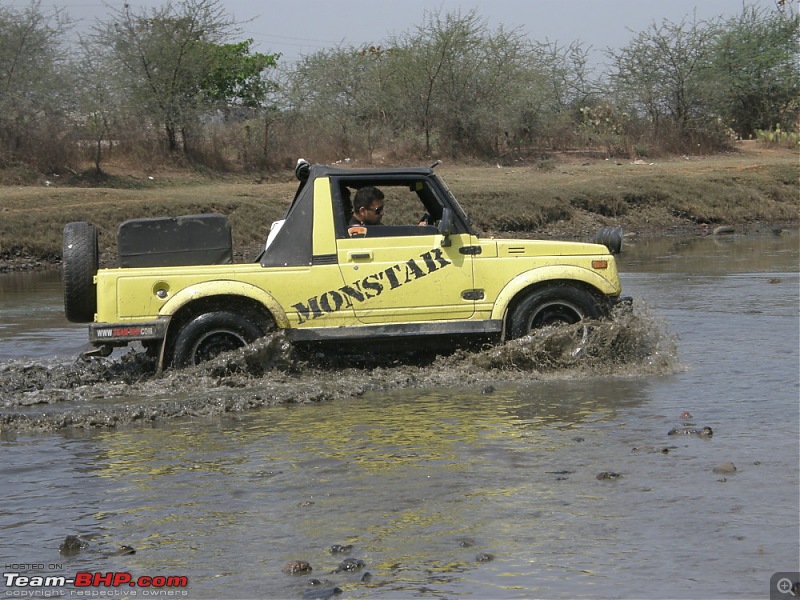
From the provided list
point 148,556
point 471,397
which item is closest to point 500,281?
point 471,397

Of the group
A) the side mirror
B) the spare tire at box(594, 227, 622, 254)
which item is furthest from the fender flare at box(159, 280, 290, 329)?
the spare tire at box(594, 227, 622, 254)

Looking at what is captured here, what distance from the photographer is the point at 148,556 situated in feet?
17.8

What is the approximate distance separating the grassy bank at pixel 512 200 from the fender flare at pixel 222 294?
12.1 meters

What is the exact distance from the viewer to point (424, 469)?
682cm

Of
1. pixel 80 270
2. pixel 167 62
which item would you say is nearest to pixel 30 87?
pixel 167 62

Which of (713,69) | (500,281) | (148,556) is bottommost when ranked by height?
(148,556)

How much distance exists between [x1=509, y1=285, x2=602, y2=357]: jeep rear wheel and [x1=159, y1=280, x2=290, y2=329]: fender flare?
6.54 feet

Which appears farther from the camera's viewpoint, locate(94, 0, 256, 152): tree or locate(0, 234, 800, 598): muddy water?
locate(94, 0, 256, 152): tree

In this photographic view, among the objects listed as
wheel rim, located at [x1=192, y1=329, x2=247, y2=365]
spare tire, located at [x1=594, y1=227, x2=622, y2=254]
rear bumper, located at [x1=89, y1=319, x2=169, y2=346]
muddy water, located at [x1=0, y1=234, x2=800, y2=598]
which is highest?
spare tire, located at [x1=594, y1=227, x2=622, y2=254]

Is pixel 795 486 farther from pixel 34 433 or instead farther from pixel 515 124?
Answer: pixel 515 124

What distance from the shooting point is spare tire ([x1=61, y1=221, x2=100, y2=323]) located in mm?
9289

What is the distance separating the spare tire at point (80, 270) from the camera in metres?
9.29

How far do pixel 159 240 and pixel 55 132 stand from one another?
22309 millimetres

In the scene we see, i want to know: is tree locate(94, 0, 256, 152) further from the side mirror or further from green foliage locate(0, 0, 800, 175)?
the side mirror
